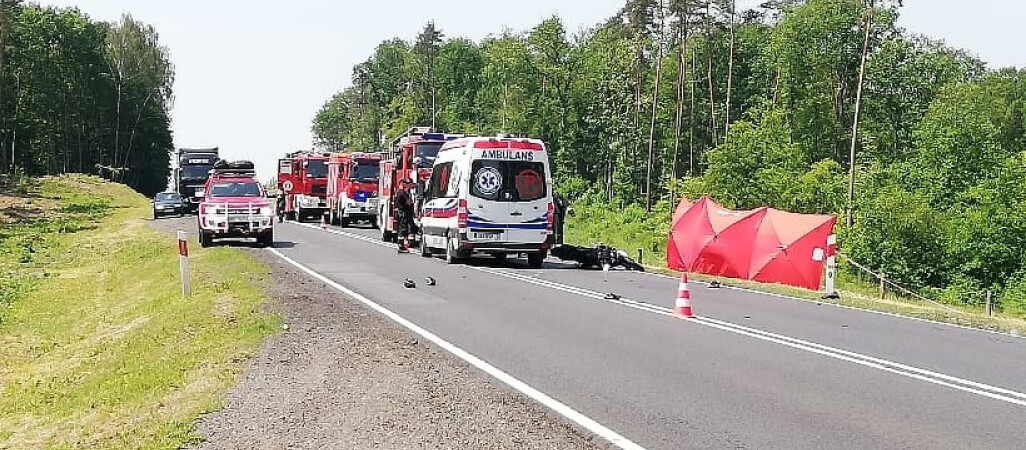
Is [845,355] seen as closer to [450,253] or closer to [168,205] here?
[450,253]

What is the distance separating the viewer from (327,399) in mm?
9367

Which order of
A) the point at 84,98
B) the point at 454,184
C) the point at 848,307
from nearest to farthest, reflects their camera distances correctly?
the point at 848,307, the point at 454,184, the point at 84,98

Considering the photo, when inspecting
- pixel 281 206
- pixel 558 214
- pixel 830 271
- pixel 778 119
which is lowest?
pixel 281 206

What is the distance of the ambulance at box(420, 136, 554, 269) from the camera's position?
25453 mm

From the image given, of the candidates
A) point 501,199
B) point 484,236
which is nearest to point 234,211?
point 484,236

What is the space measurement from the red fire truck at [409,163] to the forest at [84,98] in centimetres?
4941

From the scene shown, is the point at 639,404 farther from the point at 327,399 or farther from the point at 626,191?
the point at 626,191

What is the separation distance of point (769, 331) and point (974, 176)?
39815 mm

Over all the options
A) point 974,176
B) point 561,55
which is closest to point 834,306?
point 974,176

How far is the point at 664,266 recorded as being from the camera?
3127 cm

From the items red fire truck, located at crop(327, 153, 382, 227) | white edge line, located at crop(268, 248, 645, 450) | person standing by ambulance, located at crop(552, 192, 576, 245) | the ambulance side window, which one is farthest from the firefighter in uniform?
white edge line, located at crop(268, 248, 645, 450)

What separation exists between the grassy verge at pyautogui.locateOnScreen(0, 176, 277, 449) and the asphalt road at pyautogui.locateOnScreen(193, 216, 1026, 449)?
8.90ft

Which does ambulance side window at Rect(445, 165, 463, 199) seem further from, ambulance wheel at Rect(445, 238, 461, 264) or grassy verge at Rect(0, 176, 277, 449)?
grassy verge at Rect(0, 176, 277, 449)

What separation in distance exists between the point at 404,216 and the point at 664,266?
759cm
